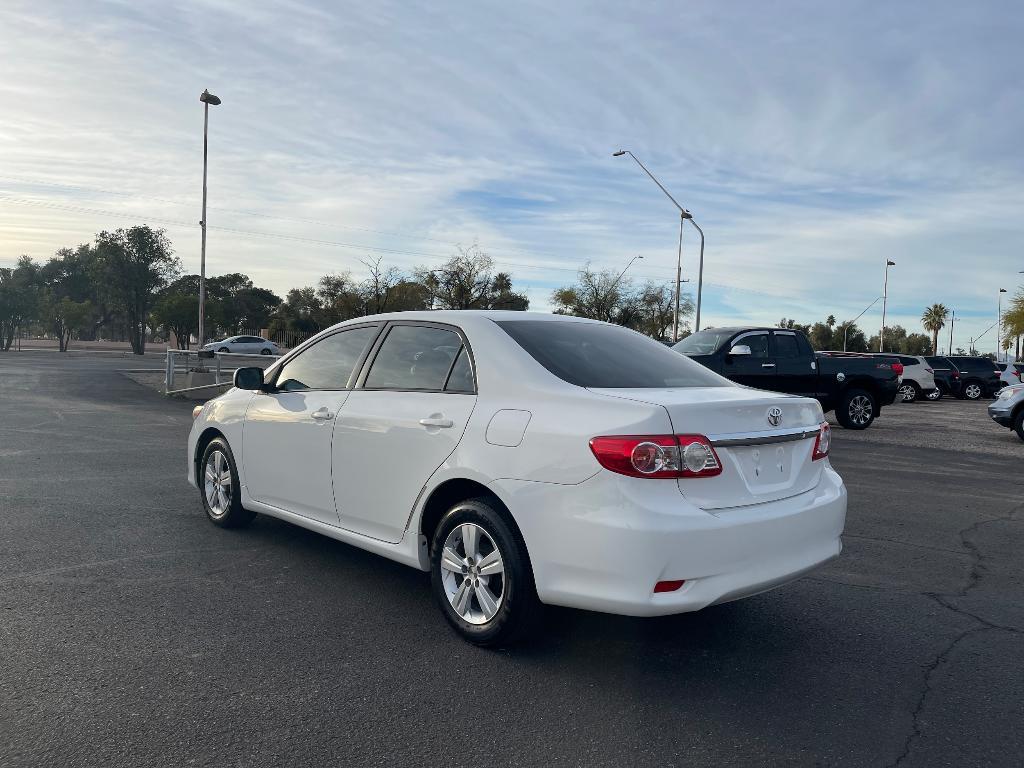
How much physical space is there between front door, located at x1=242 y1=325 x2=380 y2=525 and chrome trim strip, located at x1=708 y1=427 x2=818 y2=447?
7.52 ft

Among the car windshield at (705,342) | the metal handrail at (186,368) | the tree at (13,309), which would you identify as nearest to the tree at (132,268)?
the tree at (13,309)

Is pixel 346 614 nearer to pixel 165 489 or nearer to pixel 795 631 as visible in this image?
pixel 795 631

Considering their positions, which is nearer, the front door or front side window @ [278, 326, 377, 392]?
the front door

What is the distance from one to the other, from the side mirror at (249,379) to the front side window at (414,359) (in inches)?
45.5

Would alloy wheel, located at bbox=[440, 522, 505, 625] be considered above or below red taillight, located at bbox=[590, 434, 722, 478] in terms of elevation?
below

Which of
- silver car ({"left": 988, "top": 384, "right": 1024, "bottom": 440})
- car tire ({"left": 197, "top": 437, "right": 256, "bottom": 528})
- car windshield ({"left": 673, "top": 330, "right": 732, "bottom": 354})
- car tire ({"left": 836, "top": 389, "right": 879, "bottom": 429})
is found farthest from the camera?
car tire ({"left": 836, "top": 389, "right": 879, "bottom": 429})

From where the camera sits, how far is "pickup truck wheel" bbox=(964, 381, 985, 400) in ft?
107

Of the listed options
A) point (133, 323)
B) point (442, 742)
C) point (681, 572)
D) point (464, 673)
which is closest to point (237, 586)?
point (464, 673)

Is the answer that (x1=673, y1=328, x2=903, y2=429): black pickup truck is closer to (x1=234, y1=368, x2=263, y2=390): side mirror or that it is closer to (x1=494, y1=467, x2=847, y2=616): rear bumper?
(x1=234, y1=368, x2=263, y2=390): side mirror

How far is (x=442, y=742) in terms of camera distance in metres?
3.06

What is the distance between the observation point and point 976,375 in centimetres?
3259

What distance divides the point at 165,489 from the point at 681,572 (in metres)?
5.78

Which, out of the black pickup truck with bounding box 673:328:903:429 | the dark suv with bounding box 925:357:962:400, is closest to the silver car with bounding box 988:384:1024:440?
the black pickup truck with bounding box 673:328:903:429

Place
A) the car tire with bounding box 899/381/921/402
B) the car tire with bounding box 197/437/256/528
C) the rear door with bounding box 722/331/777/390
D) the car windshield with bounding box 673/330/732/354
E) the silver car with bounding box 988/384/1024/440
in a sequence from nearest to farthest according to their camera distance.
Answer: the car tire with bounding box 197/437/256/528 → the rear door with bounding box 722/331/777/390 → the car windshield with bounding box 673/330/732/354 → the silver car with bounding box 988/384/1024/440 → the car tire with bounding box 899/381/921/402
